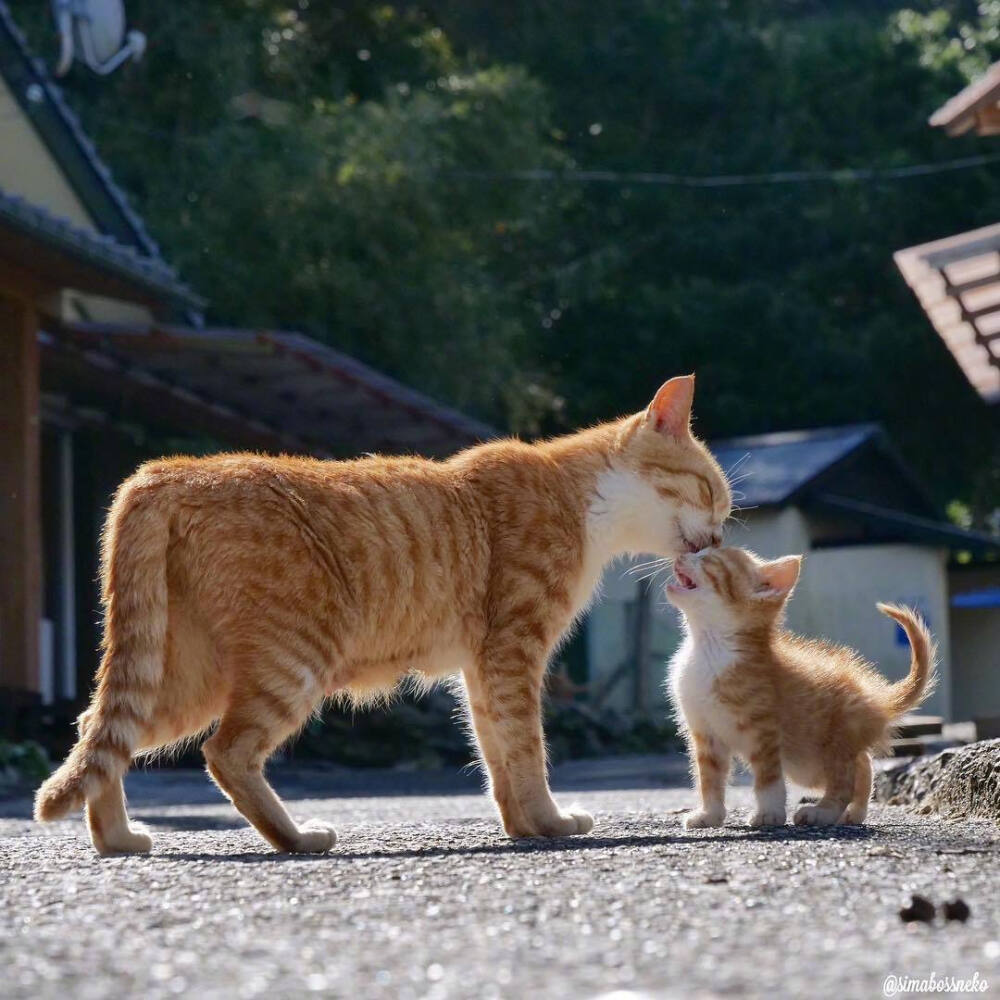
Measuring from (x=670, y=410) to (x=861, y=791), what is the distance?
145 centimetres

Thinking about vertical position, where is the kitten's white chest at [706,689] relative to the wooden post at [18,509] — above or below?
below

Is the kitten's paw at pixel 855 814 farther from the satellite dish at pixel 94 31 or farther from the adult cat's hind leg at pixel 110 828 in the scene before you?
the satellite dish at pixel 94 31

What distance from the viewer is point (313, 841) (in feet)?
14.7

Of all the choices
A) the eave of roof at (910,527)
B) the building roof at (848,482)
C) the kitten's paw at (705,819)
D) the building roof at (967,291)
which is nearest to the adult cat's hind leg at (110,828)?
the kitten's paw at (705,819)

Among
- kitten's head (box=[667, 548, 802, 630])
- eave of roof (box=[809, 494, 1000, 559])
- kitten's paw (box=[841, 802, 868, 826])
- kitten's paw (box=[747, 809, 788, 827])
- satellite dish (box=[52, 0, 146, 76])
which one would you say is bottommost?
kitten's paw (box=[841, 802, 868, 826])

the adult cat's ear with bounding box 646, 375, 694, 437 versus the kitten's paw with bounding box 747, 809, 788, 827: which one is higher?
the adult cat's ear with bounding box 646, 375, 694, 437

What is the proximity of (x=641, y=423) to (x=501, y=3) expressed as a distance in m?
25.9

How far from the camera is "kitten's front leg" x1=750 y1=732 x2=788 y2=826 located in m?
5.08

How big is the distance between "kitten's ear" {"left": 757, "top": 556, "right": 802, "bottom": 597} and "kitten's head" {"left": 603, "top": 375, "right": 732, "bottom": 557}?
28 centimetres

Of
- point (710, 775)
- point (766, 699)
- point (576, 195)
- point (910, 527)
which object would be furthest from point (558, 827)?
point (576, 195)

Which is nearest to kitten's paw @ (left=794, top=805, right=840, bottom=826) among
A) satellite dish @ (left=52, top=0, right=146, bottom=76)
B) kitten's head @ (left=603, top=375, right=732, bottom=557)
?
kitten's head @ (left=603, top=375, right=732, bottom=557)

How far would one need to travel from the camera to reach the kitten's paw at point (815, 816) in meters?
5.09

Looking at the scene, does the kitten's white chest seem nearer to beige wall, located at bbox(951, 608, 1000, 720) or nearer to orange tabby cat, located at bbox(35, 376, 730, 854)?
orange tabby cat, located at bbox(35, 376, 730, 854)

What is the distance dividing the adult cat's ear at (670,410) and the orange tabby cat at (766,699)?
0.48 m
